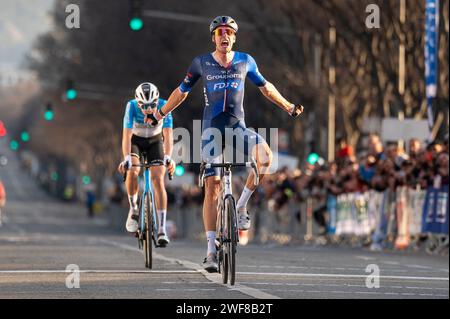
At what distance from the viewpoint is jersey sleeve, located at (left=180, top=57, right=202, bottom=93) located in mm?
14852

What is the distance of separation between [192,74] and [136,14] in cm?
2410

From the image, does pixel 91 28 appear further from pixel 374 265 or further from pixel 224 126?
pixel 224 126

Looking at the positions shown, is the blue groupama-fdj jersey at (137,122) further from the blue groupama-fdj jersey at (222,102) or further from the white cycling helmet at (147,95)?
the blue groupama-fdj jersey at (222,102)

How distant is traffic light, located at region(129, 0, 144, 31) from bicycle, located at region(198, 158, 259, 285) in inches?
947

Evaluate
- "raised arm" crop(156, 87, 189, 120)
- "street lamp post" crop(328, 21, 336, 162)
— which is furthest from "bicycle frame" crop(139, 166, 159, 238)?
"street lamp post" crop(328, 21, 336, 162)

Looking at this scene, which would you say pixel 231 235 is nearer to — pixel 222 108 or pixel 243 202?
pixel 243 202

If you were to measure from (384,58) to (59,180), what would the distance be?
121327 millimetres

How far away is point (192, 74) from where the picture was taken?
14984mm

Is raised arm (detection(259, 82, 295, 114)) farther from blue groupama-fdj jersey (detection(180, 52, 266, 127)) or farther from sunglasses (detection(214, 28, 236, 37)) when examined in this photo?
sunglasses (detection(214, 28, 236, 37))

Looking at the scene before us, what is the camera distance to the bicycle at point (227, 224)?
14.1 meters

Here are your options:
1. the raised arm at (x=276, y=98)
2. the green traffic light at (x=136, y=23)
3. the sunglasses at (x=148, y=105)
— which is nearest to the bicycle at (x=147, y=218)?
the sunglasses at (x=148, y=105)

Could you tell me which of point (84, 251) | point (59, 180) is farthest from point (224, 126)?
point (59, 180)

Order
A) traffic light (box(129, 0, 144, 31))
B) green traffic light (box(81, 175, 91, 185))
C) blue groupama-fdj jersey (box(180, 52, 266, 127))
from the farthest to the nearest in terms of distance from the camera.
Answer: green traffic light (box(81, 175, 91, 185))
traffic light (box(129, 0, 144, 31))
blue groupama-fdj jersey (box(180, 52, 266, 127))

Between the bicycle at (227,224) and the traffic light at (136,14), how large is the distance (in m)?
24.1
